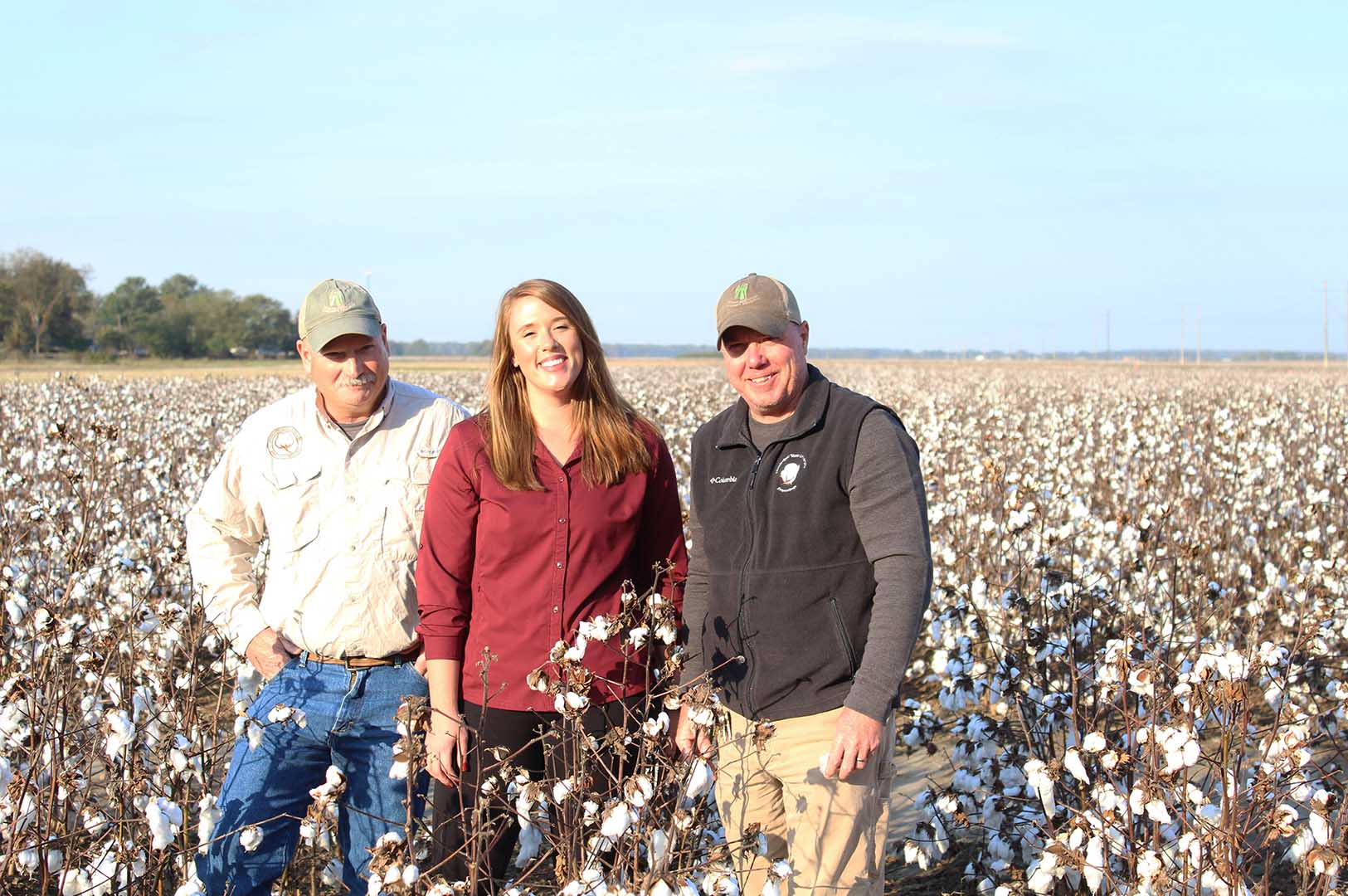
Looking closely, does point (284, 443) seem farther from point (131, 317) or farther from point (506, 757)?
point (131, 317)

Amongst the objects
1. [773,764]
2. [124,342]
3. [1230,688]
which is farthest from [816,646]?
[124,342]

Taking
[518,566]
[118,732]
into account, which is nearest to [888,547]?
[518,566]

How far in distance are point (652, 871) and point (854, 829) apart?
2.41ft

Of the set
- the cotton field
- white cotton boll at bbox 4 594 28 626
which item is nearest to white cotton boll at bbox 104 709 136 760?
the cotton field

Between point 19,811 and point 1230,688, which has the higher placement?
point 1230,688

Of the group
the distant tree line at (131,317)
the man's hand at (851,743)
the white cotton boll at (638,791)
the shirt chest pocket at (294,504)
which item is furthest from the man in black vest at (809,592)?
the distant tree line at (131,317)

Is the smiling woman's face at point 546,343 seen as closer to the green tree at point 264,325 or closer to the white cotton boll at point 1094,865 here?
the white cotton boll at point 1094,865

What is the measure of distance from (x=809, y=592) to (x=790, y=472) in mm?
306

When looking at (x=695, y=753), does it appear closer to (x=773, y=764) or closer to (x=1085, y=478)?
(x=773, y=764)

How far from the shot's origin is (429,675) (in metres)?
3.15

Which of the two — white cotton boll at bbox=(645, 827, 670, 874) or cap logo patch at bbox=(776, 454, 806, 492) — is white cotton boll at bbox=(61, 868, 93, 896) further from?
cap logo patch at bbox=(776, 454, 806, 492)

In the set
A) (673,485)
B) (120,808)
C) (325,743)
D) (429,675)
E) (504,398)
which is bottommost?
(120,808)

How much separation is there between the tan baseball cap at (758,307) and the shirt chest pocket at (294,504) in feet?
4.29

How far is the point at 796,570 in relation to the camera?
2.91 m
